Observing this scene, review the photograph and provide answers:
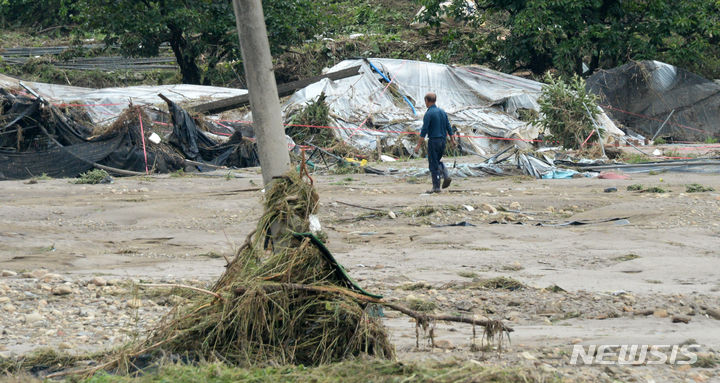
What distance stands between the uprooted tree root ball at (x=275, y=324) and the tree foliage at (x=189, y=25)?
748 inches

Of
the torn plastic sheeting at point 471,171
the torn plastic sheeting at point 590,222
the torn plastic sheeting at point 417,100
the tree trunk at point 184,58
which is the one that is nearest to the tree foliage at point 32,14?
the tree trunk at point 184,58

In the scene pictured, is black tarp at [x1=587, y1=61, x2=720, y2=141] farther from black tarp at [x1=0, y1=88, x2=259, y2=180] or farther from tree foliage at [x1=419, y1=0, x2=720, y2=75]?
black tarp at [x1=0, y1=88, x2=259, y2=180]

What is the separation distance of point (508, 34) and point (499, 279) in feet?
67.1

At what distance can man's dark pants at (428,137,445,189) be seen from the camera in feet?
37.3

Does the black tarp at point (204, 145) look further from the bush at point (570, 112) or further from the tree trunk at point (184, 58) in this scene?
the tree trunk at point (184, 58)

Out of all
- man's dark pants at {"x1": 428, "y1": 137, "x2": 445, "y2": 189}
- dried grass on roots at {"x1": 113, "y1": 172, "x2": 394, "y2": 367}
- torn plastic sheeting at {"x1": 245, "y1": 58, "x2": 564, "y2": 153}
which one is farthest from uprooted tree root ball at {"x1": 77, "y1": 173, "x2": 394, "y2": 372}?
torn plastic sheeting at {"x1": 245, "y1": 58, "x2": 564, "y2": 153}

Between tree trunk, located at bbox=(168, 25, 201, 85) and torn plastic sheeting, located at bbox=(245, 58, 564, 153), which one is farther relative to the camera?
tree trunk, located at bbox=(168, 25, 201, 85)

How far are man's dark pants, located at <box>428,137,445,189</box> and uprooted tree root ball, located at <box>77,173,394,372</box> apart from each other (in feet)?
25.6

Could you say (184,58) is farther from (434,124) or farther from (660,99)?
(434,124)

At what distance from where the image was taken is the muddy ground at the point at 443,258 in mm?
4094

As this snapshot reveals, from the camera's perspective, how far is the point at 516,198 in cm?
1059

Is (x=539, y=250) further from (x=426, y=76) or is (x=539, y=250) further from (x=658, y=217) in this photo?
(x=426, y=76)

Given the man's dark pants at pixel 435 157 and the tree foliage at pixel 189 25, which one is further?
the tree foliage at pixel 189 25

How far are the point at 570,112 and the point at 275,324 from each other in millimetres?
14378
